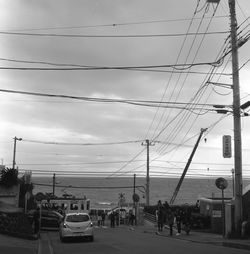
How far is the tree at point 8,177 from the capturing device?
46.2 meters

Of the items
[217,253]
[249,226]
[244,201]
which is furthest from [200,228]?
[217,253]

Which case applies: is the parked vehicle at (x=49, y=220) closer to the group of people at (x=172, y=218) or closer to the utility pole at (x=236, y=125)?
the group of people at (x=172, y=218)

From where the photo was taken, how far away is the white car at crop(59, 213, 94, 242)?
27.8 metres

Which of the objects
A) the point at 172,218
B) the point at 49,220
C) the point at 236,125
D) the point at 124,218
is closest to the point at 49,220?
the point at 49,220

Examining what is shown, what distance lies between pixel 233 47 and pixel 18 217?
1516 centimetres

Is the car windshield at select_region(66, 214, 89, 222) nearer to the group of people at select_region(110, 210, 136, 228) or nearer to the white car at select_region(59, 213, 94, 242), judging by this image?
the white car at select_region(59, 213, 94, 242)

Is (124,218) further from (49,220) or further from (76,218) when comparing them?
(76,218)

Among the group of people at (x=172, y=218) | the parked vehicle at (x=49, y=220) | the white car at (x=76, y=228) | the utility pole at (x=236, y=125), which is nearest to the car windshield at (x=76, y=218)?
the white car at (x=76, y=228)

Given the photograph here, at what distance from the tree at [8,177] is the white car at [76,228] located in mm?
19123

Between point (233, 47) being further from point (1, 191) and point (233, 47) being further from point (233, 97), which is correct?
point (1, 191)

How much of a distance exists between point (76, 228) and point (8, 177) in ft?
66.1

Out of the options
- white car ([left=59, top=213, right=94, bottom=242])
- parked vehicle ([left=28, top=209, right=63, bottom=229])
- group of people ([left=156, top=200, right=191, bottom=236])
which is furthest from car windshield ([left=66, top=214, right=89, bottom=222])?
parked vehicle ([left=28, top=209, right=63, bottom=229])

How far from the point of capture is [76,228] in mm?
27859

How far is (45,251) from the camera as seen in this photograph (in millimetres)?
22516
